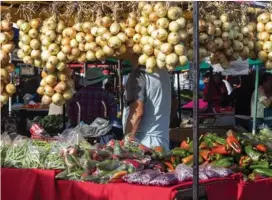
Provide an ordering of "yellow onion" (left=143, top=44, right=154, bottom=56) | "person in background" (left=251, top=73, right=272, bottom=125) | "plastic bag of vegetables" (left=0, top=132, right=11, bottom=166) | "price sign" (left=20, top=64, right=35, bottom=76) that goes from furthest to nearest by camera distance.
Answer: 1. "price sign" (left=20, top=64, right=35, bottom=76)
2. "person in background" (left=251, top=73, right=272, bottom=125)
3. "plastic bag of vegetables" (left=0, top=132, right=11, bottom=166)
4. "yellow onion" (left=143, top=44, right=154, bottom=56)

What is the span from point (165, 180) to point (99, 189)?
425 millimetres

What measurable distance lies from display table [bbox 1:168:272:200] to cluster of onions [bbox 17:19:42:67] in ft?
2.63

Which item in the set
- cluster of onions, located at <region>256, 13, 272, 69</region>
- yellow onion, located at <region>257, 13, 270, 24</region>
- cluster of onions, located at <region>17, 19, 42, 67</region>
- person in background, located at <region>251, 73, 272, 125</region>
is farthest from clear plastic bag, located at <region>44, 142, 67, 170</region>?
person in background, located at <region>251, 73, 272, 125</region>

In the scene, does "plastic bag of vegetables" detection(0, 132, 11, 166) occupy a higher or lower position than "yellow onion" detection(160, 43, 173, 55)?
lower

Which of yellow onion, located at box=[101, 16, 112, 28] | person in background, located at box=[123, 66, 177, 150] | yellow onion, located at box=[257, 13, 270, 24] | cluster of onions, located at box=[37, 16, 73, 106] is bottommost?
person in background, located at box=[123, 66, 177, 150]

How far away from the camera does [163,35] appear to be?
123 inches

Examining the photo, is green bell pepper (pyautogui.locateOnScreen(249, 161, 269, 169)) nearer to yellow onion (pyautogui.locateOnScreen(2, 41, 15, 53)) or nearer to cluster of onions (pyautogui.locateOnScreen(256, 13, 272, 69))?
cluster of onions (pyautogui.locateOnScreen(256, 13, 272, 69))

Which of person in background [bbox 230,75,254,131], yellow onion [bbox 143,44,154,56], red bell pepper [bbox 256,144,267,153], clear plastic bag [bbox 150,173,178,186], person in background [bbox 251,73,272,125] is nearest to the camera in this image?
clear plastic bag [bbox 150,173,178,186]

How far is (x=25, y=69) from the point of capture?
14.0 meters

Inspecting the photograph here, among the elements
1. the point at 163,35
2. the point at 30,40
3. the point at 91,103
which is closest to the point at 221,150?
the point at 163,35

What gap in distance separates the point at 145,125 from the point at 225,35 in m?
1.18

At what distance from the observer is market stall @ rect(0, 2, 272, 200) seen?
3156 millimetres

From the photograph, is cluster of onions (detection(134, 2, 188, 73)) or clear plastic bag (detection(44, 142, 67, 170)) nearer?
cluster of onions (detection(134, 2, 188, 73))

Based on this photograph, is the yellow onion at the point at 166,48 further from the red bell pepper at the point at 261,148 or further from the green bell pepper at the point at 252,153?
the red bell pepper at the point at 261,148
